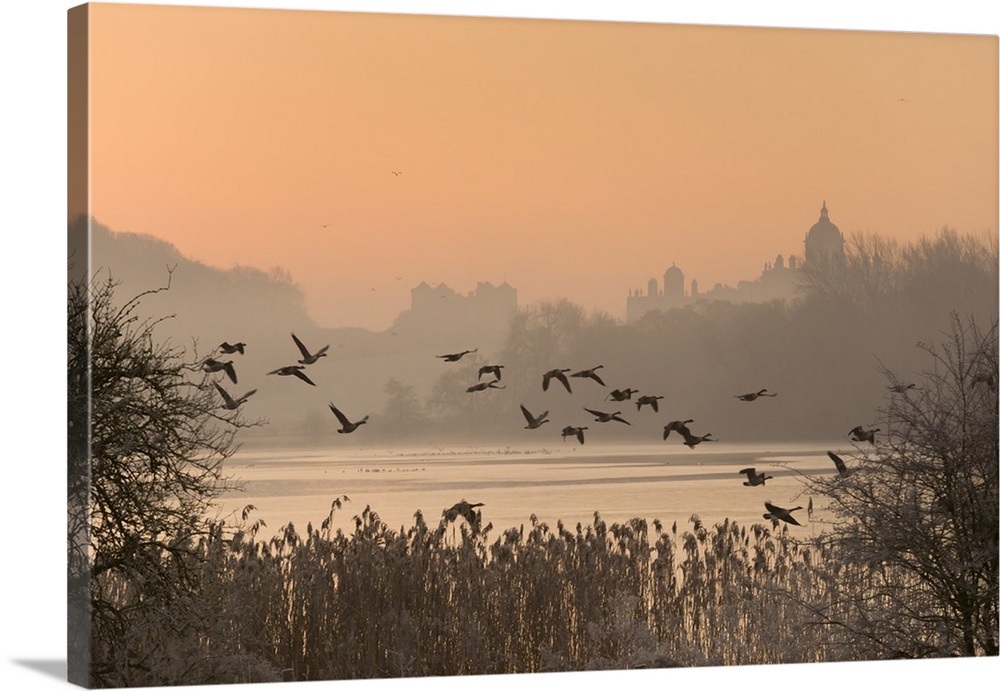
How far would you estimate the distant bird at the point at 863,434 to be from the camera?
37.2 feet

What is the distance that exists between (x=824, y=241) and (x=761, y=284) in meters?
0.47

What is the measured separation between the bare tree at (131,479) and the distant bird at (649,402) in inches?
90.9

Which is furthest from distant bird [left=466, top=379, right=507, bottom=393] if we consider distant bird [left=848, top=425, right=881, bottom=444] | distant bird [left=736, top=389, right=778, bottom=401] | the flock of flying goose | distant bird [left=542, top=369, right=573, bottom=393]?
distant bird [left=848, top=425, right=881, bottom=444]

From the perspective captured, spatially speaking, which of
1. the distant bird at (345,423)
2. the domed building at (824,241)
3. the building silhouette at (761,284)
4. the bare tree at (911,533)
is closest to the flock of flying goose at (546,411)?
the distant bird at (345,423)

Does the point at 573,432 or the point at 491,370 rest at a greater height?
the point at 491,370

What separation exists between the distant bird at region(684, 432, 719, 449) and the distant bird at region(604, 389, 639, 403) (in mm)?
416

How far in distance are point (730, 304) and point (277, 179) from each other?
2742 mm

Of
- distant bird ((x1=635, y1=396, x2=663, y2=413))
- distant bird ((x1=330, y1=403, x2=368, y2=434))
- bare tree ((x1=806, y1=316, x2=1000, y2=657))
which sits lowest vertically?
bare tree ((x1=806, y1=316, x2=1000, y2=657))

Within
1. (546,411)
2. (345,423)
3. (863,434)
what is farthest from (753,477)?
(345,423)

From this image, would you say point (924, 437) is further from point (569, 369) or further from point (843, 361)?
point (569, 369)

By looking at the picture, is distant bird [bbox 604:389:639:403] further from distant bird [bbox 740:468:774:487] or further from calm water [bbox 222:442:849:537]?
distant bird [bbox 740:468:774:487]

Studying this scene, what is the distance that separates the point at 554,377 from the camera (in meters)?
10.9

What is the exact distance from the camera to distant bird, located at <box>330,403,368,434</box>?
1052 cm

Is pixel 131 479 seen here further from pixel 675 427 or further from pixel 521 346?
pixel 675 427
